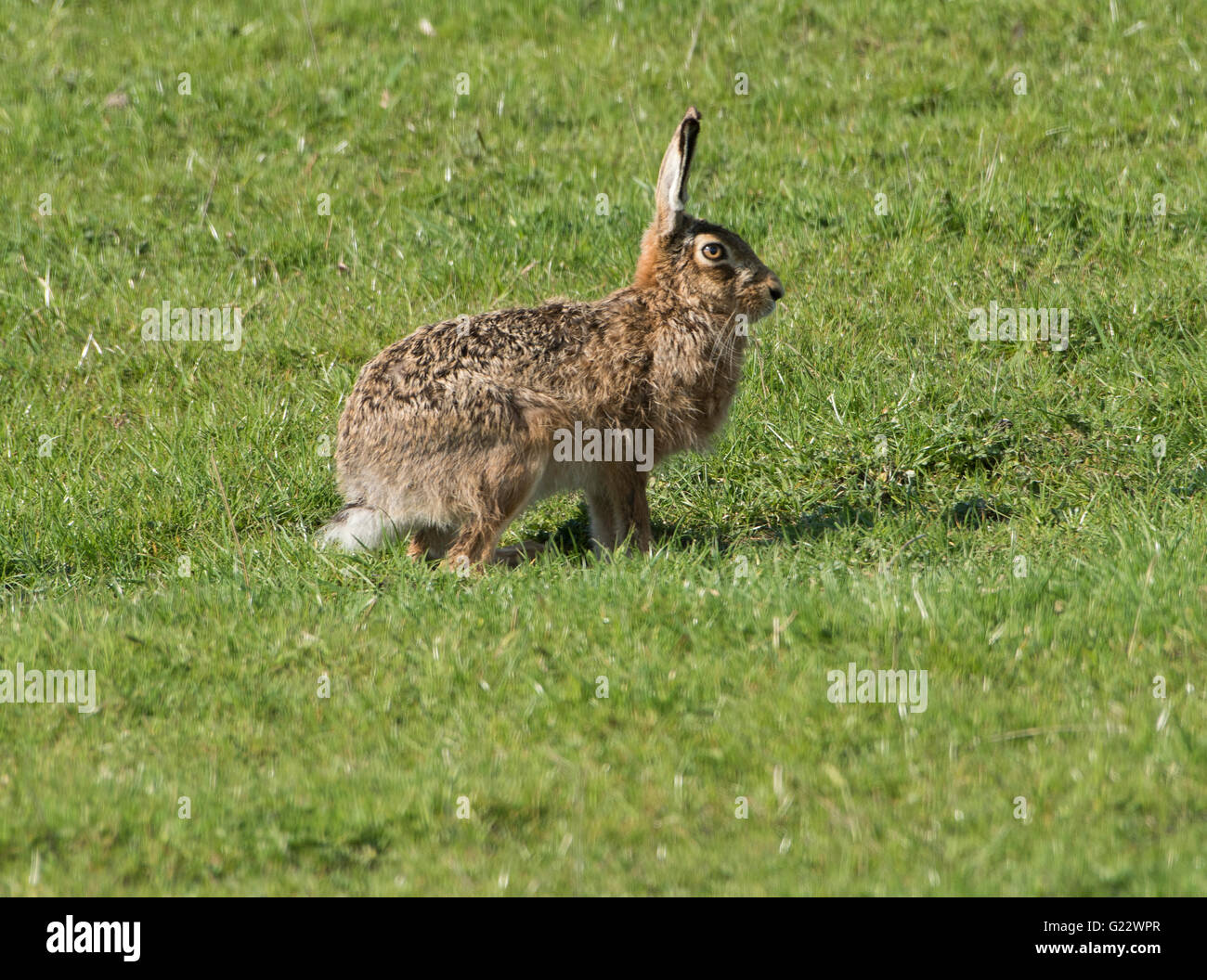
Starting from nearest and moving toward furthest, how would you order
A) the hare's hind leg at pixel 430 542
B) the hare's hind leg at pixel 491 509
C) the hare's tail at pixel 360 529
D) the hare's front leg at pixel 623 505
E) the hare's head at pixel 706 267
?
the hare's hind leg at pixel 491 509 → the hare's tail at pixel 360 529 → the hare's front leg at pixel 623 505 → the hare's hind leg at pixel 430 542 → the hare's head at pixel 706 267

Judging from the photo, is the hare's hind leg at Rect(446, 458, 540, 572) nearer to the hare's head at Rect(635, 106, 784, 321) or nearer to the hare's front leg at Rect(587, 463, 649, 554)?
the hare's front leg at Rect(587, 463, 649, 554)

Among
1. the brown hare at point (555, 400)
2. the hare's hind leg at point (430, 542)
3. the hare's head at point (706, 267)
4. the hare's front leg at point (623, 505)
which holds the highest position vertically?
→ the hare's head at point (706, 267)

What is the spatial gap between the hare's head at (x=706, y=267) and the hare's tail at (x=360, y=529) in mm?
1794

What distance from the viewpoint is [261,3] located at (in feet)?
39.0

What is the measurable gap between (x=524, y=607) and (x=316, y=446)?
2478mm

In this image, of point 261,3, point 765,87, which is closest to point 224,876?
point 765,87

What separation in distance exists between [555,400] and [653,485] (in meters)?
1.23

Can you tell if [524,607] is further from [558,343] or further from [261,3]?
[261,3]

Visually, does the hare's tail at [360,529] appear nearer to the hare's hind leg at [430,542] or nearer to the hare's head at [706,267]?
the hare's hind leg at [430,542]

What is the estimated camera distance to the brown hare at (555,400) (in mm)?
5984

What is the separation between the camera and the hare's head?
6703 millimetres

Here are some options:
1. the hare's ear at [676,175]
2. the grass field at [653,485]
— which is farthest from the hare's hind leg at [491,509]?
the hare's ear at [676,175]

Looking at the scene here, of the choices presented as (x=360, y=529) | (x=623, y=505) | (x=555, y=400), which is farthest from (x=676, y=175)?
(x=360, y=529)

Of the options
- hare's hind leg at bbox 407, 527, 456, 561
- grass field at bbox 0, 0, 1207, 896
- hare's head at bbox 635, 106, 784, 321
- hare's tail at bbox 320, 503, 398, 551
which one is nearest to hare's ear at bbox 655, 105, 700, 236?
hare's head at bbox 635, 106, 784, 321
